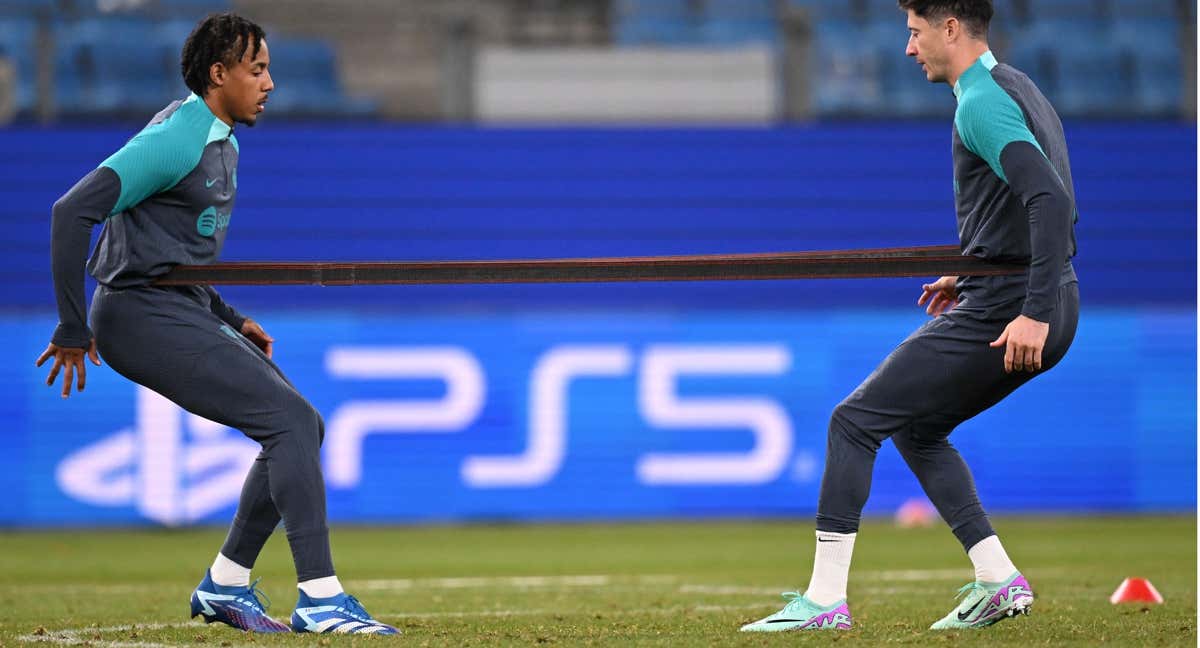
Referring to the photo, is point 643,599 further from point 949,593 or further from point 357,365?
point 357,365

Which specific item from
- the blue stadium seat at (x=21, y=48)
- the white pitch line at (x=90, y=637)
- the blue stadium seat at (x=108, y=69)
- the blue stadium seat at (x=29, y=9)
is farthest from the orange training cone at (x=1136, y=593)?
the blue stadium seat at (x=29, y=9)

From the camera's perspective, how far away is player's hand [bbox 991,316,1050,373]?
15.4ft

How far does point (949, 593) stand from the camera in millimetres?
7055

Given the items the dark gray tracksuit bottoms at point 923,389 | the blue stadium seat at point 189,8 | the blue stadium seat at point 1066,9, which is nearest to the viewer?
the dark gray tracksuit bottoms at point 923,389

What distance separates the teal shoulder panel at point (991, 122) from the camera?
4711 mm

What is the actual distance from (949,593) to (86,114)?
9987mm

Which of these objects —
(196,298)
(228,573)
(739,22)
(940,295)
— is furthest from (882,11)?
(228,573)

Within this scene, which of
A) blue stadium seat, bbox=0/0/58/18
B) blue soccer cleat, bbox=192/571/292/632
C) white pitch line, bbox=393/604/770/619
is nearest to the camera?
blue soccer cleat, bbox=192/571/292/632

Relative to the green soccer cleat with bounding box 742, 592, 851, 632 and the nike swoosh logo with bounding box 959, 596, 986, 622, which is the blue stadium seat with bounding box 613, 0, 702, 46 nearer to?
the nike swoosh logo with bounding box 959, 596, 986, 622

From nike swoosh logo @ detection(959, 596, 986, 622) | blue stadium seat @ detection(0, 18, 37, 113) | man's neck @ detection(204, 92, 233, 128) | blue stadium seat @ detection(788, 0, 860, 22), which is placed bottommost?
nike swoosh logo @ detection(959, 596, 986, 622)

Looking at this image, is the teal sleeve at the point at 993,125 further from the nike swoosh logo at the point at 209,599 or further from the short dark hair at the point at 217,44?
the nike swoosh logo at the point at 209,599

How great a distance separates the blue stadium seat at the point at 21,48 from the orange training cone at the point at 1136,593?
10879 mm

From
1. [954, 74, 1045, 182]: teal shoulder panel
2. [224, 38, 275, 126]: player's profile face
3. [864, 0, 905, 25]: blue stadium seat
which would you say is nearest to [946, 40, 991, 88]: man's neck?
[954, 74, 1045, 182]: teal shoulder panel

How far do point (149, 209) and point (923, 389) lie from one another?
2.38 meters
